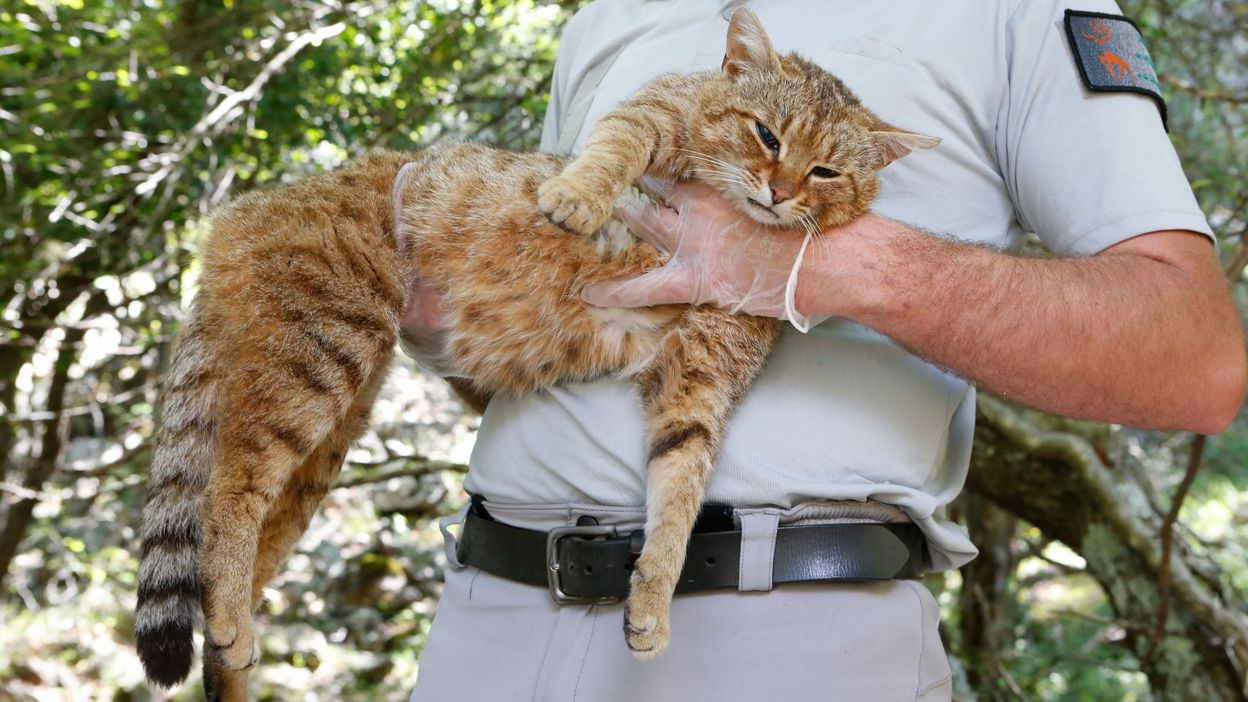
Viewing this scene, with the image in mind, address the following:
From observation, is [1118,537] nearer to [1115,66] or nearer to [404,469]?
[1115,66]

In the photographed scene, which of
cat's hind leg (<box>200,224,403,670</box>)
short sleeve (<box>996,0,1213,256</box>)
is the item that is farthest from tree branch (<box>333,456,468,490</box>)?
short sleeve (<box>996,0,1213,256</box>)

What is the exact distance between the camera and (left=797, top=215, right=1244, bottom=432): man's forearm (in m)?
1.80

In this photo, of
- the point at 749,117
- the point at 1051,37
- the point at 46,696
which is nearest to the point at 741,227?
the point at 749,117

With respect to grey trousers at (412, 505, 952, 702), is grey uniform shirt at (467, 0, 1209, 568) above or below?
above

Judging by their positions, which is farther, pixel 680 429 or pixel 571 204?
pixel 680 429

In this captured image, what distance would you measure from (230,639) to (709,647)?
114 centimetres

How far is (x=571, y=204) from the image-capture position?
2.06 m

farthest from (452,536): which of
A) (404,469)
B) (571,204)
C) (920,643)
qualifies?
(404,469)

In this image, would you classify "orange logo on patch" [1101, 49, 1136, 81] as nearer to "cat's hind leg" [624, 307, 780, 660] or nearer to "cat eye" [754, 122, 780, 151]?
"cat eye" [754, 122, 780, 151]

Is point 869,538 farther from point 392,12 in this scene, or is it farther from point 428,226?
point 392,12

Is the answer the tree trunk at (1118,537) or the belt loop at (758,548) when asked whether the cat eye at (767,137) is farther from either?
the tree trunk at (1118,537)

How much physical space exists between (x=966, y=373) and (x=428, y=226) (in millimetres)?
1369

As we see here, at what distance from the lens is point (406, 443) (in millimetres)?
6359

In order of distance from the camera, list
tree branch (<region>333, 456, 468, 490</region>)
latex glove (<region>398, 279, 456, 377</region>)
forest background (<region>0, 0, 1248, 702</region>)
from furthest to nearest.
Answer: tree branch (<region>333, 456, 468, 490</region>) < forest background (<region>0, 0, 1248, 702</region>) < latex glove (<region>398, 279, 456, 377</region>)
